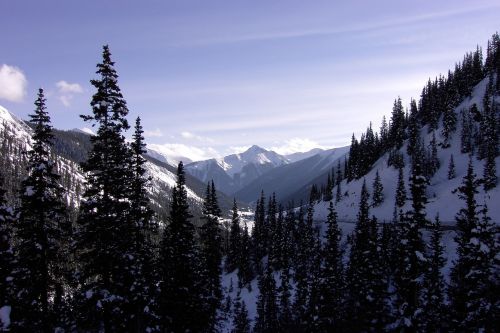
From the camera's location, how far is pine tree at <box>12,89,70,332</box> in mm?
23078

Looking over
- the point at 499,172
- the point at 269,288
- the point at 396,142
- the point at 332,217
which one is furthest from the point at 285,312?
the point at 396,142

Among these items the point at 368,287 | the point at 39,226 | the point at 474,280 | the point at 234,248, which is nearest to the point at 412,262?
the point at 474,280

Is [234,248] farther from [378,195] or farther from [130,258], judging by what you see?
[130,258]

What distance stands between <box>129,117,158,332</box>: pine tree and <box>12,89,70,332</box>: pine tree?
4053 millimetres

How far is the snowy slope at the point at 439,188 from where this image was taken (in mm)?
106000

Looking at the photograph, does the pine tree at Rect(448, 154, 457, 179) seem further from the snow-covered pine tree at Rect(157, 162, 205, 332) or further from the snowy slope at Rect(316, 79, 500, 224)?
the snow-covered pine tree at Rect(157, 162, 205, 332)

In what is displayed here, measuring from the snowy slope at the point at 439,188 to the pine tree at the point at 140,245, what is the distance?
291 ft

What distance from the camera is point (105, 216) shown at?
69.4 feet

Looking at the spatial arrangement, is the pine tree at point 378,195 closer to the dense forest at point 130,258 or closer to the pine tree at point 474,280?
the dense forest at point 130,258

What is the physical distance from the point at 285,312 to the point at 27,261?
53384mm

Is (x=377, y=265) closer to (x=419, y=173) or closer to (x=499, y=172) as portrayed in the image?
(x=419, y=173)

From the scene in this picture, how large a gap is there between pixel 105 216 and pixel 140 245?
589 cm

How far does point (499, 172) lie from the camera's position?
11194cm

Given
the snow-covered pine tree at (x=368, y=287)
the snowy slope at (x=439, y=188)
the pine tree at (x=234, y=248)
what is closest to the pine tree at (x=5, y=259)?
the snow-covered pine tree at (x=368, y=287)
